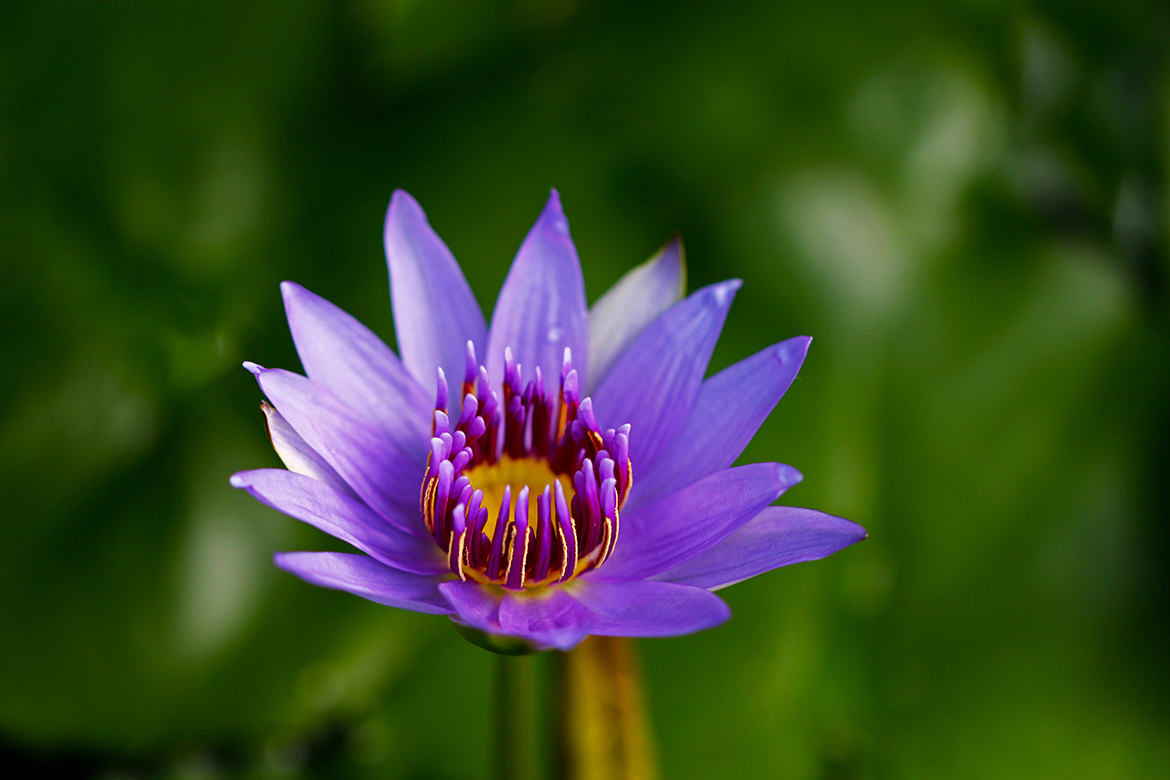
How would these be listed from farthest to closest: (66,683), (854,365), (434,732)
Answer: (854,365), (434,732), (66,683)

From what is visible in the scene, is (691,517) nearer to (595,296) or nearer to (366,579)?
(366,579)

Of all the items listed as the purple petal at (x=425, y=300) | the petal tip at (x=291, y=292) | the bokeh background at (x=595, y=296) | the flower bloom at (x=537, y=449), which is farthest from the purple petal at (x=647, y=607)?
the bokeh background at (x=595, y=296)

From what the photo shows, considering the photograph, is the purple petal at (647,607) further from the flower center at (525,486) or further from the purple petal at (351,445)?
the purple petal at (351,445)

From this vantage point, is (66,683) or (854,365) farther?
(854,365)

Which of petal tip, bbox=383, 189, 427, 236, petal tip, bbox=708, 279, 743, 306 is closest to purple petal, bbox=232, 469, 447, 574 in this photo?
petal tip, bbox=383, 189, 427, 236

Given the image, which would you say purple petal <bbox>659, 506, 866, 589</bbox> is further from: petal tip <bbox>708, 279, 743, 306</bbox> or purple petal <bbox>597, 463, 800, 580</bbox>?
petal tip <bbox>708, 279, 743, 306</bbox>

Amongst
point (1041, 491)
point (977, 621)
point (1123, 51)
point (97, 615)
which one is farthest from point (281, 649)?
point (1123, 51)

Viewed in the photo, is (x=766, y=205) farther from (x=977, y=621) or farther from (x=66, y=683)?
(x=66, y=683)
